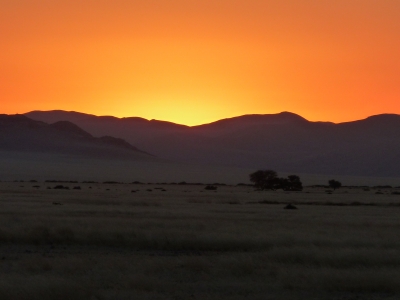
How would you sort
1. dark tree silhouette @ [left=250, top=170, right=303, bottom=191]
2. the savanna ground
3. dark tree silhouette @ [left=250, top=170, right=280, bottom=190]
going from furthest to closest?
dark tree silhouette @ [left=250, top=170, right=280, bottom=190] < dark tree silhouette @ [left=250, top=170, right=303, bottom=191] < the savanna ground

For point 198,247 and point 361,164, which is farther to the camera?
point 361,164

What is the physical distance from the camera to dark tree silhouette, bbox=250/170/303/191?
74.6 meters

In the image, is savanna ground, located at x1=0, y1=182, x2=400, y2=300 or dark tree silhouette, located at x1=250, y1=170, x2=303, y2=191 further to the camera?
dark tree silhouette, located at x1=250, y1=170, x2=303, y2=191

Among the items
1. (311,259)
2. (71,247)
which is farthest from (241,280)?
(71,247)

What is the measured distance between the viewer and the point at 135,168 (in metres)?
158

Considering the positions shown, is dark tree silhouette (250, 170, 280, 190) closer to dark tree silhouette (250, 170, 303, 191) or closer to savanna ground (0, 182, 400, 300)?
dark tree silhouette (250, 170, 303, 191)

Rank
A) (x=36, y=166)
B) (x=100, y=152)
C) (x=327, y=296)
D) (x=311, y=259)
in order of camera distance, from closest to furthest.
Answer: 1. (x=327, y=296)
2. (x=311, y=259)
3. (x=36, y=166)
4. (x=100, y=152)

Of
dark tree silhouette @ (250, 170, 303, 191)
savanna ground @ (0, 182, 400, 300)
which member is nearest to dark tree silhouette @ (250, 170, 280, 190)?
dark tree silhouette @ (250, 170, 303, 191)

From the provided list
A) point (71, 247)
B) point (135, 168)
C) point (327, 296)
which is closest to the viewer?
point (327, 296)

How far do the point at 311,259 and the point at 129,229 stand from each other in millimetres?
7399

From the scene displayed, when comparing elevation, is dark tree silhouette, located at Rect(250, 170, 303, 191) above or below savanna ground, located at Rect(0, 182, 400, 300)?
above

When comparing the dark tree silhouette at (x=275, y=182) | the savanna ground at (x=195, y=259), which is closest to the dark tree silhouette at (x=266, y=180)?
the dark tree silhouette at (x=275, y=182)

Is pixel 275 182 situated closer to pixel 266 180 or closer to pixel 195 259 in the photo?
pixel 266 180

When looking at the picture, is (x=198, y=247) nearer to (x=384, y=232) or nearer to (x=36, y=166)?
(x=384, y=232)
